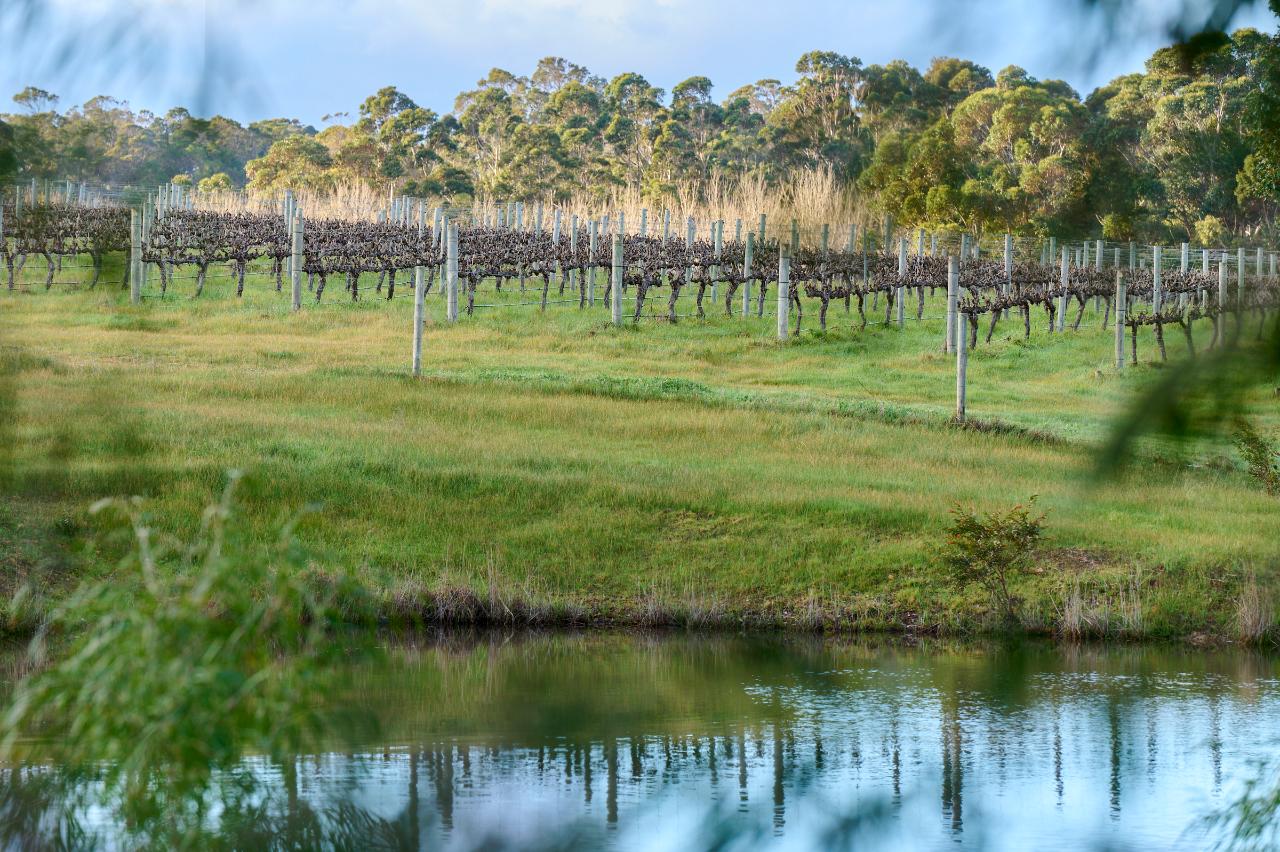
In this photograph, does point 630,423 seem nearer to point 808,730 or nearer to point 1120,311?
point 808,730

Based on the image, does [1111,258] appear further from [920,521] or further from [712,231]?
[712,231]

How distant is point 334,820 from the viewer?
314cm

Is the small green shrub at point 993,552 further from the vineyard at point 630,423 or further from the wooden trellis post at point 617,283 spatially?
the wooden trellis post at point 617,283

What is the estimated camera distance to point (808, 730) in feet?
27.0

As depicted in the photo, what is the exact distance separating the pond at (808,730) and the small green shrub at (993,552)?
0.53m

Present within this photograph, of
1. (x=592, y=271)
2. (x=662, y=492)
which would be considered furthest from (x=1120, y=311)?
(x=592, y=271)

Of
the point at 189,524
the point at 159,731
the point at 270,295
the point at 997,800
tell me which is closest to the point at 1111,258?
the point at 159,731

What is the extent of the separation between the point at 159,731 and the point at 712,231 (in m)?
26.4

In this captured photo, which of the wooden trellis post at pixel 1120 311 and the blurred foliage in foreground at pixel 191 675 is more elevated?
the wooden trellis post at pixel 1120 311

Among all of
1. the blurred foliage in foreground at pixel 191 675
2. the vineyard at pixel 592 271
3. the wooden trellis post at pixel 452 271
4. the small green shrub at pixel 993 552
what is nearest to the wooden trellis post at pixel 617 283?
the vineyard at pixel 592 271

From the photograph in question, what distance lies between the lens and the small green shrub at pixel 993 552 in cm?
1095

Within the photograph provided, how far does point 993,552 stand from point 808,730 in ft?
10.9

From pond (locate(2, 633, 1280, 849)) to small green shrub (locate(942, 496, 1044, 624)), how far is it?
53 centimetres

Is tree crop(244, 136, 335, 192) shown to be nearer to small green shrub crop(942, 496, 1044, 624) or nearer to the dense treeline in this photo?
the dense treeline
